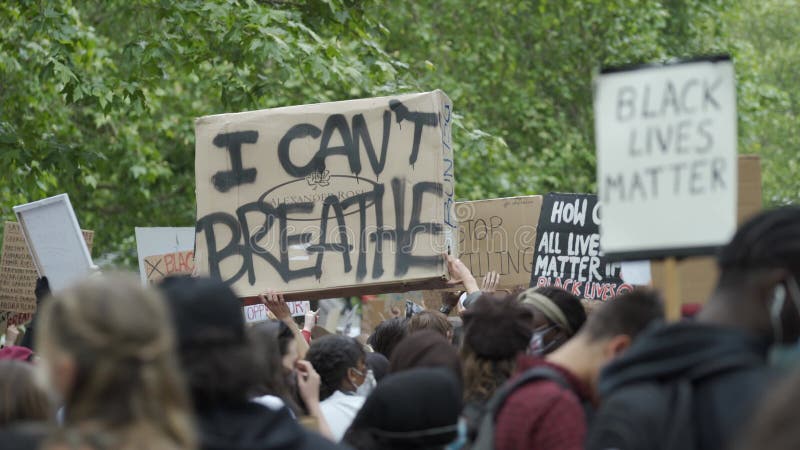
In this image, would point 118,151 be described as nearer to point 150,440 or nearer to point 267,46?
point 267,46

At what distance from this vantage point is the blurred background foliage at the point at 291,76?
376 inches

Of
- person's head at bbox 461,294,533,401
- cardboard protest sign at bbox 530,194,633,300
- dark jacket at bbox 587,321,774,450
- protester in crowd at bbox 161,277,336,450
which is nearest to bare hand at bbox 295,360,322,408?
person's head at bbox 461,294,533,401

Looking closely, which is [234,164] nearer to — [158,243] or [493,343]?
[158,243]

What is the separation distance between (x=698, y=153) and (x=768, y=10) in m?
26.7

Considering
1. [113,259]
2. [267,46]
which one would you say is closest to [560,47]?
[113,259]

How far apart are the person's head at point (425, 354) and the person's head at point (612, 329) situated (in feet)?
3.12

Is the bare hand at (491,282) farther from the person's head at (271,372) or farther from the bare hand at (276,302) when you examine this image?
the person's head at (271,372)

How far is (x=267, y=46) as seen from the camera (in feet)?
30.0

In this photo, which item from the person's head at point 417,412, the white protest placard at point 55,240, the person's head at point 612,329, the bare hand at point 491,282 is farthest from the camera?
the bare hand at point 491,282

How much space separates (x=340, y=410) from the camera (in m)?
5.48

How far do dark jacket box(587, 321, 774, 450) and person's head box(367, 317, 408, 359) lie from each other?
397 cm

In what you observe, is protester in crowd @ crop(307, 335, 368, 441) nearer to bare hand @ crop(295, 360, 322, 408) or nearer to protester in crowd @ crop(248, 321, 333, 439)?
protester in crowd @ crop(248, 321, 333, 439)

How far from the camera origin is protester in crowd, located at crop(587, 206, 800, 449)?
268cm

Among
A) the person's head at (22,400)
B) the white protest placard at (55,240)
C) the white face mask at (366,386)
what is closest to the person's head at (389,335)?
the white face mask at (366,386)
